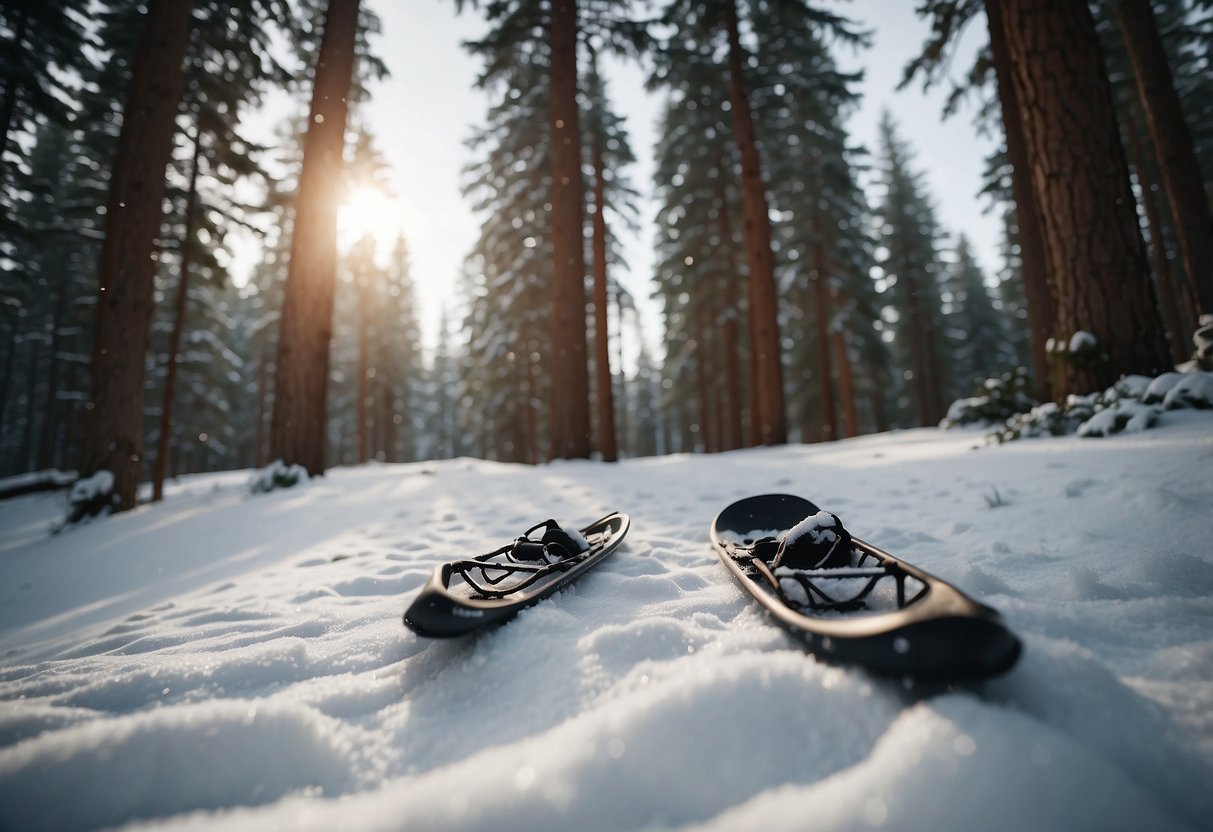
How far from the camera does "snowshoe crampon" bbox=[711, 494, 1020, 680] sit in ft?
3.61

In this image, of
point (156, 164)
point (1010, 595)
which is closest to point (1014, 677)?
point (1010, 595)

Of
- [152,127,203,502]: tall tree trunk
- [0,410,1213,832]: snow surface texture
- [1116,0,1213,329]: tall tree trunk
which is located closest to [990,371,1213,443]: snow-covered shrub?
[0,410,1213,832]: snow surface texture

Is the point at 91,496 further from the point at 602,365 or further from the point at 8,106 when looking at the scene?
the point at 8,106

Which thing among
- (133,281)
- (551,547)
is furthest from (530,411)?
(551,547)

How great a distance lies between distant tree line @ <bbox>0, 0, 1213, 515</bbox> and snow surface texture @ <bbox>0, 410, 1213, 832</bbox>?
164 inches

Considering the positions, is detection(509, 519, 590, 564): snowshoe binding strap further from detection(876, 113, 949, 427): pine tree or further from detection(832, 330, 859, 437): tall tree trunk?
detection(876, 113, 949, 427): pine tree

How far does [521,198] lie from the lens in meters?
15.4

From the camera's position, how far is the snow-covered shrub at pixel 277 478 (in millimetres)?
6844

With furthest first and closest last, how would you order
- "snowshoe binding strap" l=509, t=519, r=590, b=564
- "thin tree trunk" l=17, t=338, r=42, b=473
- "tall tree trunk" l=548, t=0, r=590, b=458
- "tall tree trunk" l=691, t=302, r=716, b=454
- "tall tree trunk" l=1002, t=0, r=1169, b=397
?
"thin tree trunk" l=17, t=338, r=42, b=473 → "tall tree trunk" l=691, t=302, r=716, b=454 → "tall tree trunk" l=548, t=0, r=590, b=458 → "tall tree trunk" l=1002, t=0, r=1169, b=397 → "snowshoe binding strap" l=509, t=519, r=590, b=564

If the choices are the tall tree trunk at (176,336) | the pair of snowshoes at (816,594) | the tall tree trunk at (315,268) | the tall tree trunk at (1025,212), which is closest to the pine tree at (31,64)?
the tall tree trunk at (176,336)

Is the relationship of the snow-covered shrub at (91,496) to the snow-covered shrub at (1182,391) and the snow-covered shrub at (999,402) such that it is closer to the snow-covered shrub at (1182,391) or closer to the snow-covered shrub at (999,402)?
the snow-covered shrub at (1182,391)

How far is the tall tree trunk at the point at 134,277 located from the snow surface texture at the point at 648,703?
4.84m

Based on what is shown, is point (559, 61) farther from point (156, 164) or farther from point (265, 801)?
point (265, 801)

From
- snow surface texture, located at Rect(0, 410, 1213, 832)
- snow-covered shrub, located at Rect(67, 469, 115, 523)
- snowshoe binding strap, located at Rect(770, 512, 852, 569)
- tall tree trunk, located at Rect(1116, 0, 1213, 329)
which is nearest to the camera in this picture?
snow surface texture, located at Rect(0, 410, 1213, 832)
